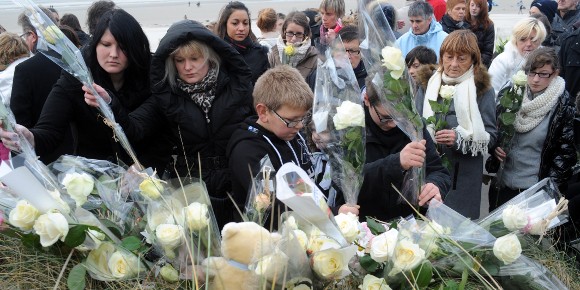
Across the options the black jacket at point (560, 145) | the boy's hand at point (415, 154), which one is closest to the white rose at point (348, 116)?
the boy's hand at point (415, 154)

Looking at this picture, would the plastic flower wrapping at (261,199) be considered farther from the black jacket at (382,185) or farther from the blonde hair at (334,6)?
the blonde hair at (334,6)

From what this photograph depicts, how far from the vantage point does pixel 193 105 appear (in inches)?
124

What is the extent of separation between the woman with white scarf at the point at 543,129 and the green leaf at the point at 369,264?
2.92m

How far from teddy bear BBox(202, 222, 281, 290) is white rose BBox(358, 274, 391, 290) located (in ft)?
0.90

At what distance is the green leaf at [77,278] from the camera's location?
176 cm

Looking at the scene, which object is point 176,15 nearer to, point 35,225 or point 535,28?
point 535,28

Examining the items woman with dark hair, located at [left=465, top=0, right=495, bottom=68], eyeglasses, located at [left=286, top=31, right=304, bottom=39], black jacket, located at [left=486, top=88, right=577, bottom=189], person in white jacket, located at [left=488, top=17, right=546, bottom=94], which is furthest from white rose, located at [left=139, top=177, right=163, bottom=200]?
woman with dark hair, located at [left=465, top=0, right=495, bottom=68]

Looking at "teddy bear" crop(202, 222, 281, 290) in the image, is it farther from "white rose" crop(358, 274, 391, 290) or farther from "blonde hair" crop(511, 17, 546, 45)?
"blonde hair" crop(511, 17, 546, 45)

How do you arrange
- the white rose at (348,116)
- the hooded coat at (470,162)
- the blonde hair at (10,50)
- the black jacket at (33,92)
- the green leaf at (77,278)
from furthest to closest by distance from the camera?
the blonde hair at (10,50) < the hooded coat at (470,162) < the black jacket at (33,92) < the white rose at (348,116) < the green leaf at (77,278)

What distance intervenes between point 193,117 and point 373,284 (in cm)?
162

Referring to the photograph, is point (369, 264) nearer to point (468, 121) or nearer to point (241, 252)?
point (241, 252)

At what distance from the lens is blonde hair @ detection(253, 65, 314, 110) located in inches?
105

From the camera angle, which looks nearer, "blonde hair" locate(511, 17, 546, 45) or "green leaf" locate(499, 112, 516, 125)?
"green leaf" locate(499, 112, 516, 125)

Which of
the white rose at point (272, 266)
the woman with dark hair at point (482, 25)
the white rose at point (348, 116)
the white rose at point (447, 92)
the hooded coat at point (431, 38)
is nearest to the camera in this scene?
the white rose at point (272, 266)
